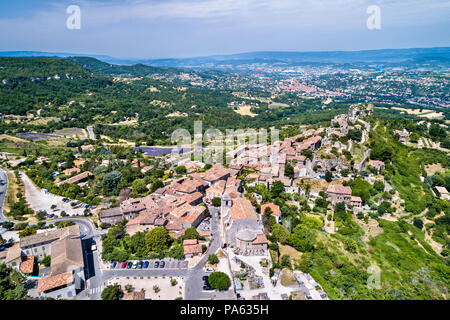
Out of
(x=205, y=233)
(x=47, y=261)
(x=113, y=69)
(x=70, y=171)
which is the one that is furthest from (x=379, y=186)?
(x=113, y=69)

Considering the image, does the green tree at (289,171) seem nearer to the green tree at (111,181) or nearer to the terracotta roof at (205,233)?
the terracotta roof at (205,233)

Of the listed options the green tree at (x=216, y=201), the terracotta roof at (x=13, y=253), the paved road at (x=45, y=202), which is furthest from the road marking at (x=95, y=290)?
the green tree at (x=216, y=201)

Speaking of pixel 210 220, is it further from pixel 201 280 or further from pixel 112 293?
pixel 112 293

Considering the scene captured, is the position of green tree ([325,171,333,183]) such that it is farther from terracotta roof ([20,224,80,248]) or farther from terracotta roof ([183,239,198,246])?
terracotta roof ([20,224,80,248])

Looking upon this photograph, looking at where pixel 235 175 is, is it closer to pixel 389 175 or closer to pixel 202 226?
pixel 202 226

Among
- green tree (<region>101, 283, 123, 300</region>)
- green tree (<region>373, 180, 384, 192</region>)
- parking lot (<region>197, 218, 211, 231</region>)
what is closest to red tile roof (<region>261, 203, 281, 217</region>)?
parking lot (<region>197, 218, 211, 231</region>)
